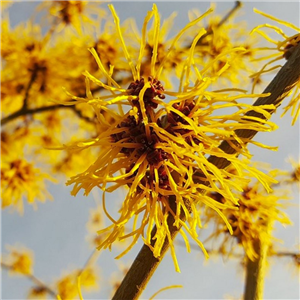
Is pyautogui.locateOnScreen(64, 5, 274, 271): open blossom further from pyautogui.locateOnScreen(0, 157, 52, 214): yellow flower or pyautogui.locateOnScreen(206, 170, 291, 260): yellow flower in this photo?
pyautogui.locateOnScreen(0, 157, 52, 214): yellow flower

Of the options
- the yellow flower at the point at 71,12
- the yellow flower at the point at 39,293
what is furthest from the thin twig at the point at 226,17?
the yellow flower at the point at 39,293

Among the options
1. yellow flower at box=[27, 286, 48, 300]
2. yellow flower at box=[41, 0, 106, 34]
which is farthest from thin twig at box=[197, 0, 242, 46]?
yellow flower at box=[27, 286, 48, 300]

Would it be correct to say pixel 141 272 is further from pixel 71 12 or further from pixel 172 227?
pixel 71 12

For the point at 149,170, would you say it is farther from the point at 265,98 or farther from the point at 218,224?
the point at 218,224

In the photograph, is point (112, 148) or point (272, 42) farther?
point (272, 42)

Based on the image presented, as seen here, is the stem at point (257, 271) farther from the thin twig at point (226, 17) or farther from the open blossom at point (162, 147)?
the thin twig at point (226, 17)

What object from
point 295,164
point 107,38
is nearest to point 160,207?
point 295,164
